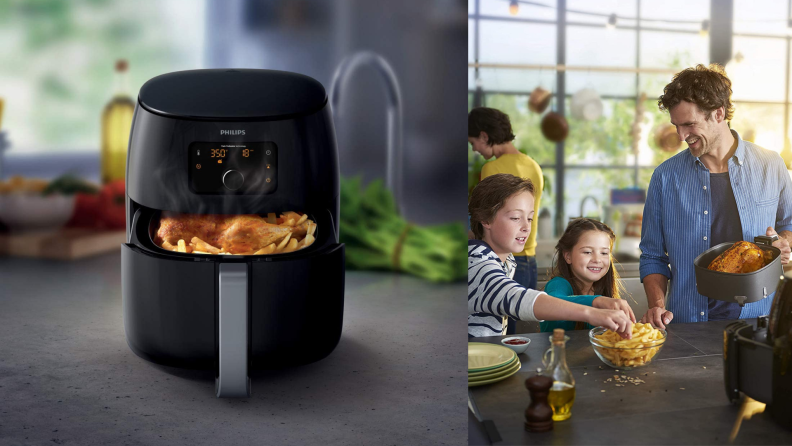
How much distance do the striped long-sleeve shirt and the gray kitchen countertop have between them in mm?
222

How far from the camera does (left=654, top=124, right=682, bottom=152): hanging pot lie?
42.4 inches

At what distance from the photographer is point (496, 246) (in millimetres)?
1289

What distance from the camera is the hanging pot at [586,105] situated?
1.28m

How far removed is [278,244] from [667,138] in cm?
76

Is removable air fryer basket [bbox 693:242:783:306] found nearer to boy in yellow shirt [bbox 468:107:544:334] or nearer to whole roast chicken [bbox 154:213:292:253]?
boy in yellow shirt [bbox 468:107:544:334]

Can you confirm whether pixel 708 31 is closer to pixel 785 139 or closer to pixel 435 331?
pixel 785 139

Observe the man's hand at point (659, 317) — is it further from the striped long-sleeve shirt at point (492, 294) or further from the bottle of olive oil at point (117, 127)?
the bottle of olive oil at point (117, 127)

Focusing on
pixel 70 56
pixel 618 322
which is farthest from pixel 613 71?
pixel 70 56

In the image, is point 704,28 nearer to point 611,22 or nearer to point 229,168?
point 611,22

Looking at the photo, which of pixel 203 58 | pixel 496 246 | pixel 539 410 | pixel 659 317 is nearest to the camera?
pixel 539 410

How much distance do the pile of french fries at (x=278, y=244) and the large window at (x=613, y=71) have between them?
0.44m

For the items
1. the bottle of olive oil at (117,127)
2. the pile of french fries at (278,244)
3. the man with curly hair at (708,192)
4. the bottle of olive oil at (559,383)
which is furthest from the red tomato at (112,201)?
the bottle of olive oil at (559,383)

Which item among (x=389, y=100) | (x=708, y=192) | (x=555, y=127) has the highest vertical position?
(x=389, y=100)

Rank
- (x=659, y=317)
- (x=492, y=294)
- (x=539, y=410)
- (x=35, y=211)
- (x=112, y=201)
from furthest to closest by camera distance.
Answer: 1. (x=35, y=211)
2. (x=112, y=201)
3. (x=492, y=294)
4. (x=659, y=317)
5. (x=539, y=410)
